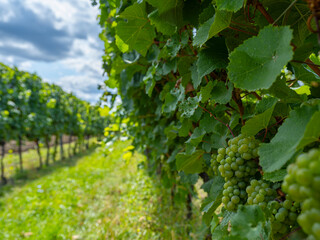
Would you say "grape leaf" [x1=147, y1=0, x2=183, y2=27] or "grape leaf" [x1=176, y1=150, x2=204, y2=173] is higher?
"grape leaf" [x1=147, y1=0, x2=183, y2=27]

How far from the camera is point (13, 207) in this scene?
279 inches

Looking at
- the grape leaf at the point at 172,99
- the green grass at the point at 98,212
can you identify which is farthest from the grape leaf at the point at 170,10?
the green grass at the point at 98,212

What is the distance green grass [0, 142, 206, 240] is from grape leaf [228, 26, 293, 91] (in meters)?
2.74

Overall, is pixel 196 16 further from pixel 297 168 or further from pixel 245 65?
pixel 297 168

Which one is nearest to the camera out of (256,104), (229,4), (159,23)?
(229,4)

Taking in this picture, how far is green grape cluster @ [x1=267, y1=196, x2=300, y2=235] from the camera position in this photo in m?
0.70

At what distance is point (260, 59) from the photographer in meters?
0.64

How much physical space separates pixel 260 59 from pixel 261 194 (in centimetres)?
41

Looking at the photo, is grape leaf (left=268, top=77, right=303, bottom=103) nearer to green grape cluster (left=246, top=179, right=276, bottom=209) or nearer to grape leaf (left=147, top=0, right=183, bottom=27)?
green grape cluster (left=246, top=179, right=276, bottom=209)

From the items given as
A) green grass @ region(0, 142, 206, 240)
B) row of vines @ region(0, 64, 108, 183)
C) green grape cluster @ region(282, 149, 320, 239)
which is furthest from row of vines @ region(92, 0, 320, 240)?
row of vines @ region(0, 64, 108, 183)

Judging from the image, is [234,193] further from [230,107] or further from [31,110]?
[31,110]

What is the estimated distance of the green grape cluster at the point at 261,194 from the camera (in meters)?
0.77

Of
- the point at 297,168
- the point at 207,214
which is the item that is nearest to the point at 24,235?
the point at 207,214

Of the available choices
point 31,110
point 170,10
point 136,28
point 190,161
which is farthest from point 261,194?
point 31,110
